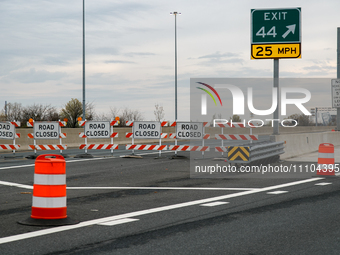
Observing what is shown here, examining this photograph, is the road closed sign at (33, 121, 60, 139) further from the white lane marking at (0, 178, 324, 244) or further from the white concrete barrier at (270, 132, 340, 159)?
the white lane marking at (0, 178, 324, 244)

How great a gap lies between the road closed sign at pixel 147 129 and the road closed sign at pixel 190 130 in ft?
3.40

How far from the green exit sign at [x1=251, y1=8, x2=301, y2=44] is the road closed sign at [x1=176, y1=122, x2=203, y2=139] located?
4.59 meters

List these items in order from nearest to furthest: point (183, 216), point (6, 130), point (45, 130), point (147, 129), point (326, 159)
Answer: point (183, 216)
point (326, 159)
point (6, 130)
point (147, 129)
point (45, 130)

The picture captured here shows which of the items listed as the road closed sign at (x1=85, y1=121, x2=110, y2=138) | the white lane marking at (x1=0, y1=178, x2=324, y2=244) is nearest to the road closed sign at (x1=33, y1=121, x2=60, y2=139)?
the road closed sign at (x1=85, y1=121, x2=110, y2=138)

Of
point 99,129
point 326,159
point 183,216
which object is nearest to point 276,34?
point 326,159

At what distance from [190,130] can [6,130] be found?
27.6 feet

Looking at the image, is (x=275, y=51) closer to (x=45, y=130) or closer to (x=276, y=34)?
(x=276, y=34)

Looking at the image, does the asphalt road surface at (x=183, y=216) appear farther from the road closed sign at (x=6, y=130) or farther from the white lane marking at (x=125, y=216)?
the road closed sign at (x=6, y=130)

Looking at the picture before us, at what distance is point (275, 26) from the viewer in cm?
2038

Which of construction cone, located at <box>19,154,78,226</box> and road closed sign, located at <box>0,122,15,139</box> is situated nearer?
construction cone, located at <box>19,154,78,226</box>

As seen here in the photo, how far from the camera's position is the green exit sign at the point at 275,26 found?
2025cm

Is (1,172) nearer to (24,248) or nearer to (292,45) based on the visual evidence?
(24,248)

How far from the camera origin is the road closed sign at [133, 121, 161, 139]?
68.3 feet

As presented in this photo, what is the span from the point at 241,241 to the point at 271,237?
50 cm
